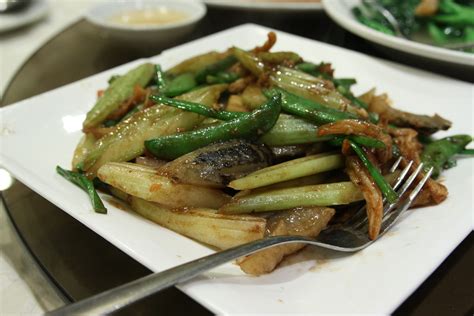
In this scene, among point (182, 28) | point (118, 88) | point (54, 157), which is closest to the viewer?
point (54, 157)

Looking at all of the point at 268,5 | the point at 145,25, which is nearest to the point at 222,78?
the point at 145,25

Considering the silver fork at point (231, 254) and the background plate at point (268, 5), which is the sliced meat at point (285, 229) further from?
the background plate at point (268, 5)

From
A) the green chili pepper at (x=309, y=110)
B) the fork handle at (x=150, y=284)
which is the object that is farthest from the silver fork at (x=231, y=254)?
the green chili pepper at (x=309, y=110)

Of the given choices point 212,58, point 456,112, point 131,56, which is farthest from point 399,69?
point 131,56

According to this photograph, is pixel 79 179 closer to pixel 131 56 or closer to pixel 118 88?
pixel 118 88

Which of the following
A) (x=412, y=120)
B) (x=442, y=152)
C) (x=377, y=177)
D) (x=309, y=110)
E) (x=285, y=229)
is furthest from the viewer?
(x=412, y=120)

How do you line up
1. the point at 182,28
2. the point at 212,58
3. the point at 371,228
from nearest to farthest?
the point at 371,228
the point at 212,58
the point at 182,28

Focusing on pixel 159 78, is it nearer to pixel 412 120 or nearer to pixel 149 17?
pixel 412 120
